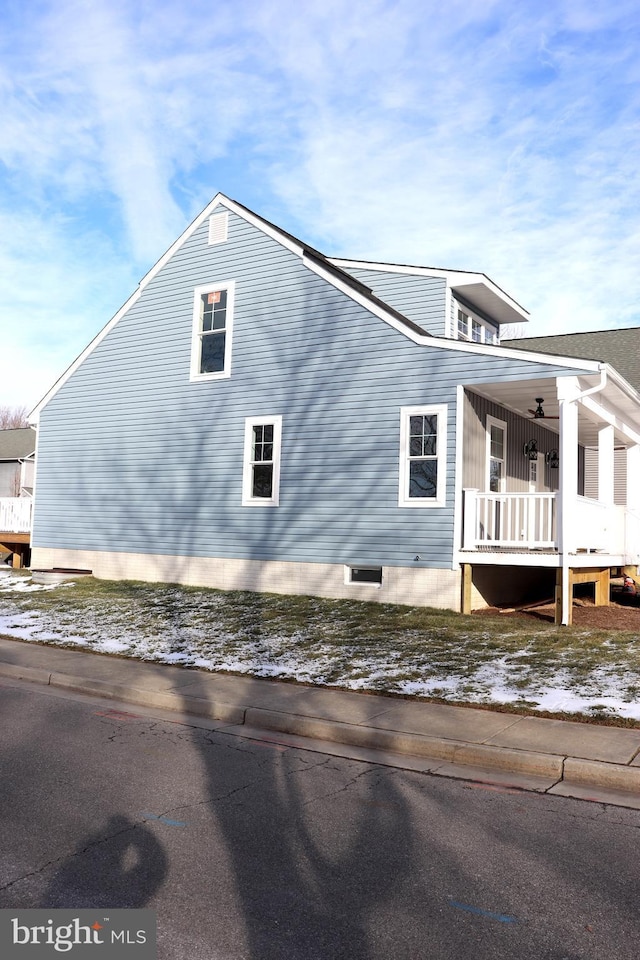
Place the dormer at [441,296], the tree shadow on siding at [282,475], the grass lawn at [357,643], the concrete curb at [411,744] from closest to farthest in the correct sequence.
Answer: the concrete curb at [411,744], the grass lawn at [357,643], the tree shadow on siding at [282,475], the dormer at [441,296]

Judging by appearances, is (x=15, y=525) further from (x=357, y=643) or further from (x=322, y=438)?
(x=357, y=643)

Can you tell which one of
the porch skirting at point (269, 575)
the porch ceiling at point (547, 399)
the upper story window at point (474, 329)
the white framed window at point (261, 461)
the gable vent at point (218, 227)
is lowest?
the porch skirting at point (269, 575)

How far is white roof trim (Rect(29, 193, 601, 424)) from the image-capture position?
45.9 ft

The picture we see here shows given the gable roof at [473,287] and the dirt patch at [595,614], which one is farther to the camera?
the gable roof at [473,287]

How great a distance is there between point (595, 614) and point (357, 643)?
17.3 feet

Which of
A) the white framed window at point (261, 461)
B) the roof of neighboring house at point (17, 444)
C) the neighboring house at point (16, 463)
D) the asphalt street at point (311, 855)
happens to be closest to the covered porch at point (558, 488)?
the white framed window at point (261, 461)

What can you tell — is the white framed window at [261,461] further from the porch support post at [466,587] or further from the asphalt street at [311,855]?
the asphalt street at [311,855]

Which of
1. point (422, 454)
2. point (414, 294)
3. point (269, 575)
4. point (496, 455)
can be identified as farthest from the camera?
point (414, 294)

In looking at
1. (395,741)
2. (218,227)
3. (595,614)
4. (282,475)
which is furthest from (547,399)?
(395,741)

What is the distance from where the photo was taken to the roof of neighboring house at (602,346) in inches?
979

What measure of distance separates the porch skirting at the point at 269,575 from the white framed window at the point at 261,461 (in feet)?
4.51

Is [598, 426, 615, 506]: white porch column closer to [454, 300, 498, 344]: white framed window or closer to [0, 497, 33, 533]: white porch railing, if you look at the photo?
[454, 300, 498, 344]: white framed window

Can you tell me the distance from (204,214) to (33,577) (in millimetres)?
9286

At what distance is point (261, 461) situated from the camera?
56.9 ft
